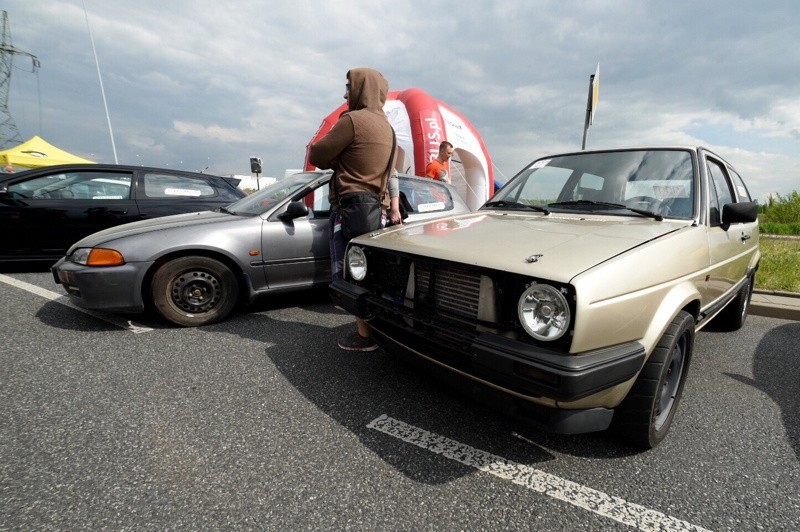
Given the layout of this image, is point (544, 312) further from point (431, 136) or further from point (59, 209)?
point (431, 136)

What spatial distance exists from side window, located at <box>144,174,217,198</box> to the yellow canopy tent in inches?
547

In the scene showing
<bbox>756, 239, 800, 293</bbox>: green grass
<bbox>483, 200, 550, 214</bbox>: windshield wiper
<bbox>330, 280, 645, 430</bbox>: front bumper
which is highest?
<bbox>483, 200, 550, 214</bbox>: windshield wiper

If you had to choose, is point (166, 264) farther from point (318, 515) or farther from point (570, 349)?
point (570, 349)

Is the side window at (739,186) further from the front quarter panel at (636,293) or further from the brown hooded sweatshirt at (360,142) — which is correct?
the brown hooded sweatshirt at (360,142)

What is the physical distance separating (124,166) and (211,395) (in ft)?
14.9

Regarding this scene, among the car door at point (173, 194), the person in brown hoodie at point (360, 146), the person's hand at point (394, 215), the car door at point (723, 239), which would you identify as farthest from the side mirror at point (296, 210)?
the car door at point (723, 239)

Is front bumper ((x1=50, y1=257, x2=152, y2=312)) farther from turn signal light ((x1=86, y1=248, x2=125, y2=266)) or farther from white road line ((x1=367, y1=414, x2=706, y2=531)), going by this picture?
white road line ((x1=367, y1=414, x2=706, y2=531))

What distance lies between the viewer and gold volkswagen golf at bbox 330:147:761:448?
4.76 ft

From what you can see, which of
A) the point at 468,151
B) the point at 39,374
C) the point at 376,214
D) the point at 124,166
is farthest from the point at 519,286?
the point at 468,151

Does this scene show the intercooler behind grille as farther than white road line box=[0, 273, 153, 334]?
No

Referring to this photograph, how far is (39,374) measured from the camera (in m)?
2.40

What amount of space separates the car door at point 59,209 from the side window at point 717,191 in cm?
620

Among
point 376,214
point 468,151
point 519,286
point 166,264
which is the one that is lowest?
point 166,264

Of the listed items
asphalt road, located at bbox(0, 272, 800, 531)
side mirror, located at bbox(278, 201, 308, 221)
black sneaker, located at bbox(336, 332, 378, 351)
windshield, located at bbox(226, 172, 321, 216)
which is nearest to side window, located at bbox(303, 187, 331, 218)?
windshield, located at bbox(226, 172, 321, 216)
